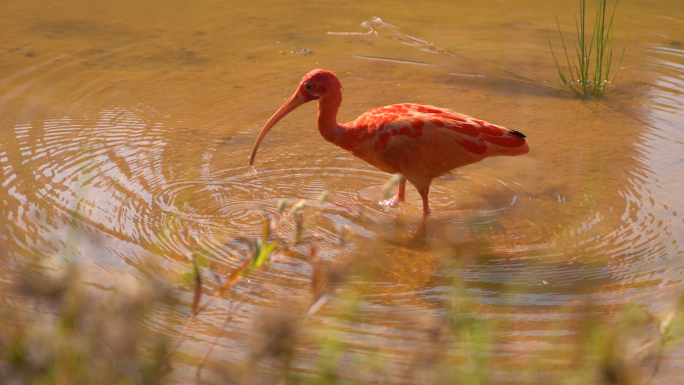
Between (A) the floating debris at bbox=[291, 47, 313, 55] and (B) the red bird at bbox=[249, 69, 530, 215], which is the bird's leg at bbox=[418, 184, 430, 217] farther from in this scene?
(A) the floating debris at bbox=[291, 47, 313, 55]

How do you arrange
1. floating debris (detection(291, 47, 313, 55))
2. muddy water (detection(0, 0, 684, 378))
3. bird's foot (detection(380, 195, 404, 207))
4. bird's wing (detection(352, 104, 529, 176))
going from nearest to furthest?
1. muddy water (detection(0, 0, 684, 378))
2. bird's wing (detection(352, 104, 529, 176))
3. bird's foot (detection(380, 195, 404, 207))
4. floating debris (detection(291, 47, 313, 55))

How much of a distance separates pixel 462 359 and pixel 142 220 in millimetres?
2116

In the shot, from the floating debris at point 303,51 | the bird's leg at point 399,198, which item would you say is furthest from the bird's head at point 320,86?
the floating debris at point 303,51

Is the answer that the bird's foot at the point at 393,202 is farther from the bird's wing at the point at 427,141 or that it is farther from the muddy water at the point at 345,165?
the bird's wing at the point at 427,141

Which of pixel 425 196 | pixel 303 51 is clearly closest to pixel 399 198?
pixel 425 196

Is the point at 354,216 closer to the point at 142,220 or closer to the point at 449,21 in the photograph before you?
the point at 142,220

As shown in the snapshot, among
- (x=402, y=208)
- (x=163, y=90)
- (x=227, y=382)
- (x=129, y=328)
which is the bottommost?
(x=402, y=208)

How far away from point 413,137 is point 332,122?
560 mm

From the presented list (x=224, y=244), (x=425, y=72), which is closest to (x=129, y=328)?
(x=224, y=244)

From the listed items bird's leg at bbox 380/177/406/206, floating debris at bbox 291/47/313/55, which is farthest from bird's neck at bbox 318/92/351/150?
floating debris at bbox 291/47/313/55

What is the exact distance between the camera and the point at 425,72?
6.66 meters

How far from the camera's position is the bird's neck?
4383 millimetres

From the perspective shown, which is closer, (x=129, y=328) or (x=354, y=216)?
(x=129, y=328)

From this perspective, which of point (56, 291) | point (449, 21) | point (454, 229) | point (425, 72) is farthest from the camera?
point (449, 21)
